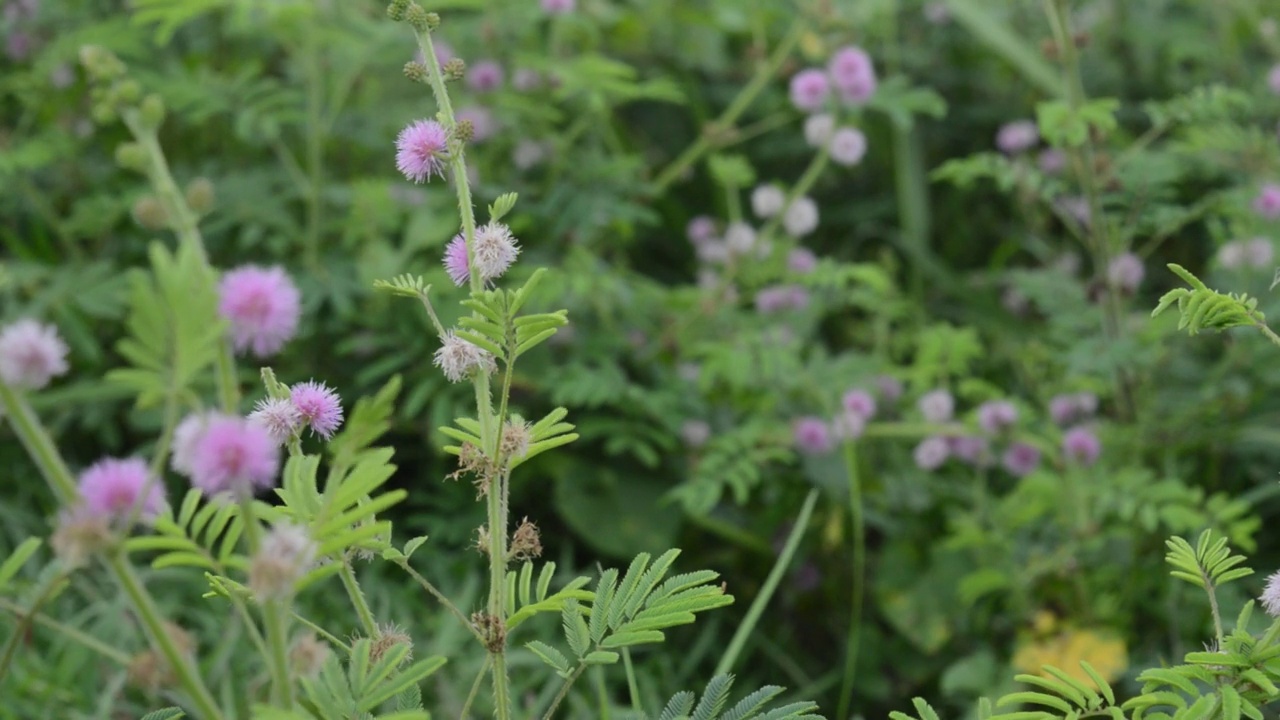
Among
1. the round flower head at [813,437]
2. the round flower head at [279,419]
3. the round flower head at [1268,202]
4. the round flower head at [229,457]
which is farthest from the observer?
the round flower head at [813,437]

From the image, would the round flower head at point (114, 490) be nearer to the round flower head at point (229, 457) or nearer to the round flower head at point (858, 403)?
the round flower head at point (229, 457)

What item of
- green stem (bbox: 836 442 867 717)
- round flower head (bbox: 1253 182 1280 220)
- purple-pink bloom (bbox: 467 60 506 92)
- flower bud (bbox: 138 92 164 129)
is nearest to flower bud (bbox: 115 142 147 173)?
flower bud (bbox: 138 92 164 129)

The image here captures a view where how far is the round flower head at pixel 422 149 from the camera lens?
2.90 feet

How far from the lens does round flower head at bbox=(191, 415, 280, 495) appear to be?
611 millimetres

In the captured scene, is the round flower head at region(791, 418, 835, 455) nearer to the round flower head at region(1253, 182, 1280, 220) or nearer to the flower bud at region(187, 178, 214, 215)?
the round flower head at region(1253, 182, 1280, 220)

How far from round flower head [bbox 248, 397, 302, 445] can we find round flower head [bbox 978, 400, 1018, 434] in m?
1.55

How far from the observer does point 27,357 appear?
2.04 feet

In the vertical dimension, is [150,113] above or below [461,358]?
above

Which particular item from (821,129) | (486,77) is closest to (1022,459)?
(821,129)

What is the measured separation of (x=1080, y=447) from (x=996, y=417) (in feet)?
0.55

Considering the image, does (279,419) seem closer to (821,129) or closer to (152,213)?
(152,213)

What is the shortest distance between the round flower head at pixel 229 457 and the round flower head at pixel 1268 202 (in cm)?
198

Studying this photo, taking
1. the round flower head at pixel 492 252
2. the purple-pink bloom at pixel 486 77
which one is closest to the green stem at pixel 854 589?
the purple-pink bloom at pixel 486 77

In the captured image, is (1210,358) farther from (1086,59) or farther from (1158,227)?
(1086,59)
